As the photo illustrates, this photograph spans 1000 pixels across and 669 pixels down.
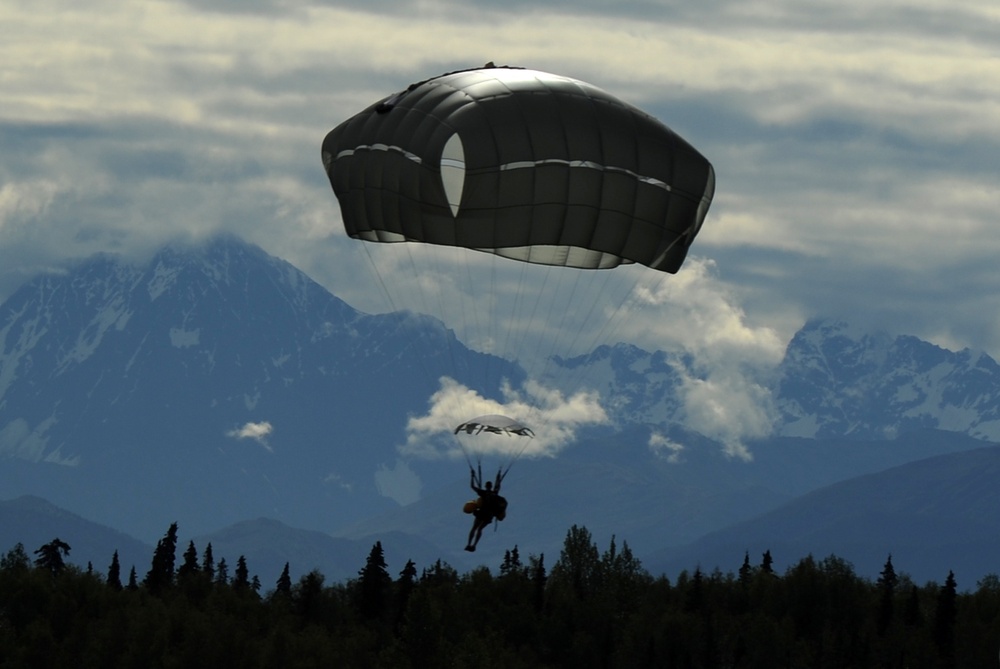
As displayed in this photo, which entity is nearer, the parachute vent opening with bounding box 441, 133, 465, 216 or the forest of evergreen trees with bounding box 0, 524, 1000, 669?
the parachute vent opening with bounding box 441, 133, 465, 216

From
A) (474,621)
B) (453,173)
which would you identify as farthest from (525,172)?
(474,621)

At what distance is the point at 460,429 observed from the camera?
56844 mm

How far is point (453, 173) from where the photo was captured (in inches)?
2092

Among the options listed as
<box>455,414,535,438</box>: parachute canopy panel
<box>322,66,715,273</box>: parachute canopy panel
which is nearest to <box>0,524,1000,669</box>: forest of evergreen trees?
<box>455,414,535,438</box>: parachute canopy panel

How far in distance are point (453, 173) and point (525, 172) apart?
2015 mm

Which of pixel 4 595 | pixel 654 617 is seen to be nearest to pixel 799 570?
pixel 654 617

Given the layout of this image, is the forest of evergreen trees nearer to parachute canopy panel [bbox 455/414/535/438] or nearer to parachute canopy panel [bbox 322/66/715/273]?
parachute canopy panel [bbox 455/414/535/438]

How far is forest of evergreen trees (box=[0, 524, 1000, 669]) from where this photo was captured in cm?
14325

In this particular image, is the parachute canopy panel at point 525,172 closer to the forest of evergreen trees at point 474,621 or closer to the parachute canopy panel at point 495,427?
the parachute canopy panel at point 495,427

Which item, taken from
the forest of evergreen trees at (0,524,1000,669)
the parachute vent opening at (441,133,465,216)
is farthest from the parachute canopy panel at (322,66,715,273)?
the forest of evergreen trees at (0,524,1000,669)

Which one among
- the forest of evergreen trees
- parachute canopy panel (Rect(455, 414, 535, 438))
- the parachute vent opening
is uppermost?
the forest of evergreen trees

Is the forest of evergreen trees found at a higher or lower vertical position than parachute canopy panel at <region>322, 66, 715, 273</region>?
higher

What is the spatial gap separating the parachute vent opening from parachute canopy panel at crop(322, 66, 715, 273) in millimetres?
39

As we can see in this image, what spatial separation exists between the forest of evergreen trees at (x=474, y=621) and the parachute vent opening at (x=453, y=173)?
90.1 m
